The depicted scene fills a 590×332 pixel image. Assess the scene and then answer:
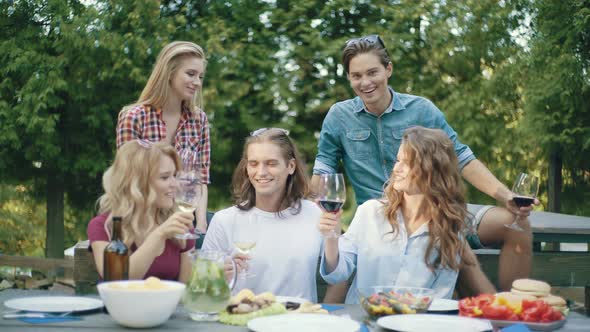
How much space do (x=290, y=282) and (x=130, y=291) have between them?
1289 millimetres

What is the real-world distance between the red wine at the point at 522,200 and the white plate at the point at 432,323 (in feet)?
2.73

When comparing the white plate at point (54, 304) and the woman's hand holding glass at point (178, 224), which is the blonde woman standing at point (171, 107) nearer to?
the woman's hand holding glass at point (178, 224)

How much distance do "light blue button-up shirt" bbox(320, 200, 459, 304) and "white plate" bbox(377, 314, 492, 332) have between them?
663 mm

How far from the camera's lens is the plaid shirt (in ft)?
12.6

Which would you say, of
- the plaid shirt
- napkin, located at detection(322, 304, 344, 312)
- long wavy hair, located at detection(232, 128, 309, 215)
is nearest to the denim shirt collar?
long wavy hair, located at detection(232, 128, 309, 215)

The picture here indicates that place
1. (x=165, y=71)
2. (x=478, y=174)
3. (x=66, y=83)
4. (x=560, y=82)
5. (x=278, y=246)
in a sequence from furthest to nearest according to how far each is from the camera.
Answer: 1. (x=66, y=83)
2. (x=560, y=82)
3. (x=165, y=71)
4. (x=478, y=174)
5. (x=278, y=246)

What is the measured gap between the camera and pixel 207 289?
2115 millimetres

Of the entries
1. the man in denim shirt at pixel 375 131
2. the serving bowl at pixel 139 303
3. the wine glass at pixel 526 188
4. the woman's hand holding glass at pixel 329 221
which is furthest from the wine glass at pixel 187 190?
the man in denim shirt at pixel 375 131

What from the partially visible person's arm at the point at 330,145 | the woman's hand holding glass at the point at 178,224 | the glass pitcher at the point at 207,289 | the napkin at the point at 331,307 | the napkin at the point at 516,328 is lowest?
the napkin at the point at 516,328

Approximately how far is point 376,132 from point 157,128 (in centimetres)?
119

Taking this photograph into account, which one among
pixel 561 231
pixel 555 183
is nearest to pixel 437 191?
pixel 561 231

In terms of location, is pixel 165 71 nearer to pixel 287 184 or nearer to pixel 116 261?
pixel 287 184

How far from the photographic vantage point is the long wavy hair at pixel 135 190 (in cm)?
281

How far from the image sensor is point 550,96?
6.71 meters
